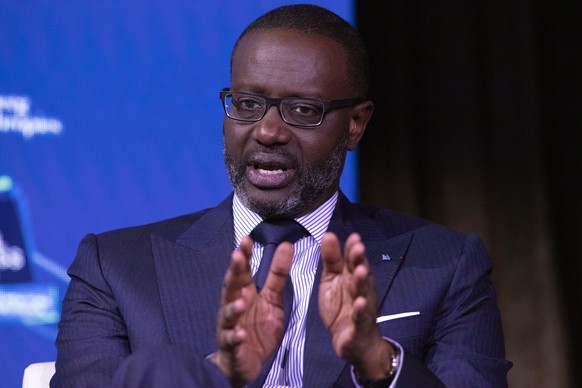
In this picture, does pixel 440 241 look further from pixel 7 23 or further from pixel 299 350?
pixel 7 23

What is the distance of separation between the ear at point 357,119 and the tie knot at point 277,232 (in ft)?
1.08

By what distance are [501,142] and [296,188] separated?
184 centimetres

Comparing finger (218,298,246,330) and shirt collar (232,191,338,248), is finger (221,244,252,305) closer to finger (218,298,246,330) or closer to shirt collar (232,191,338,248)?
finger (218,298,246,330)

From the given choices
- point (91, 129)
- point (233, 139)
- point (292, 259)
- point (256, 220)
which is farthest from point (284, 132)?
point (91, 129)

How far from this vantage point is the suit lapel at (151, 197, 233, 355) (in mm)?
2129

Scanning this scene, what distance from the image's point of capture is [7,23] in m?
3.02

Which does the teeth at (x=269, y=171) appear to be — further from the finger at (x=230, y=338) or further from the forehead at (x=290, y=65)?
the finger at (x=230, y=338)

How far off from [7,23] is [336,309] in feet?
6.22

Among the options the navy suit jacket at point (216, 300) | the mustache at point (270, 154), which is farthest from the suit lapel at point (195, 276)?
the mustache at point (270, 154)

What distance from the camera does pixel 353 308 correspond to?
5.33 ft

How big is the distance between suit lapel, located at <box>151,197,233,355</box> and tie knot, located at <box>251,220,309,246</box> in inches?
3.2

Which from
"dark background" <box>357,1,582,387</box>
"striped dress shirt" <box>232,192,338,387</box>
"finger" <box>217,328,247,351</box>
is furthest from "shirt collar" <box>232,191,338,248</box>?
"dark background" <box>357,1,582,387</box>

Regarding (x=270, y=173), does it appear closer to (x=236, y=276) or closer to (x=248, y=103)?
(x=248, y=103)

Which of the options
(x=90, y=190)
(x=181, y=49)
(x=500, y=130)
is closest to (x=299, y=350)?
(x=90, y=190)
